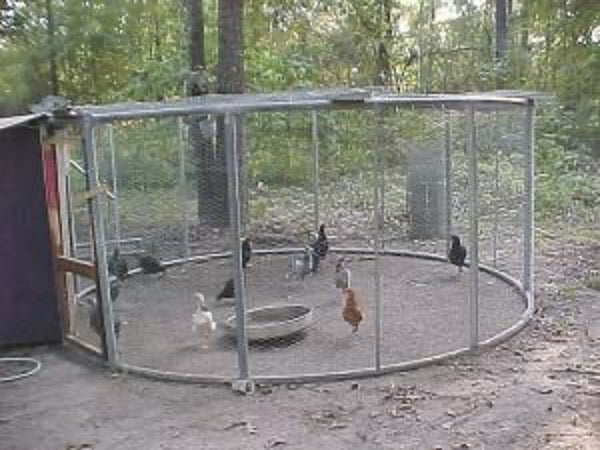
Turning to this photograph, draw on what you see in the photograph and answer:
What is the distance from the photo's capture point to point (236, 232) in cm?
518

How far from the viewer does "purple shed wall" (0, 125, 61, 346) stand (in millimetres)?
6258

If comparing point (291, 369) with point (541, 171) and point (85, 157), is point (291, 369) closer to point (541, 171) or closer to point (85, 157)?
A: point (85, 157)

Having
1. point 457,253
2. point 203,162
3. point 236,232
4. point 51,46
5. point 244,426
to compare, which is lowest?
point 244,426

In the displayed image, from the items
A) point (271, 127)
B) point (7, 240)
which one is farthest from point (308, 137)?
point (7, 240)

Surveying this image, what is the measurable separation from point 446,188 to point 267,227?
2.93 m

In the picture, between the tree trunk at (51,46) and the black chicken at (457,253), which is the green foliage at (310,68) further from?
the black chicken at (457,253)

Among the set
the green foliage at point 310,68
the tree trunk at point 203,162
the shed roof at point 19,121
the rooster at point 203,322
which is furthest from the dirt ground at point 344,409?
the green foliage at point 310,68

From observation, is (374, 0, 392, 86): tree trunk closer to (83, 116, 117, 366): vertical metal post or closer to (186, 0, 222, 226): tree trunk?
(186, 0, 222, 226): tree trunk

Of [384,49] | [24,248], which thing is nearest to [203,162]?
[24,248]

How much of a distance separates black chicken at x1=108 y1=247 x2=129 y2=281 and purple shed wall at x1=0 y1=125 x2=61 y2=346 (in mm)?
796

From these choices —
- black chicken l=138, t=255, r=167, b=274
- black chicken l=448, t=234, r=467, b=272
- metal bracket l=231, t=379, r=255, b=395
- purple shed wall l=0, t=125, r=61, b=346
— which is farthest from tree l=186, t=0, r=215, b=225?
metal bracket l=231, t=379, r=255, b=395

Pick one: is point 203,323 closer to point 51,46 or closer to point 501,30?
point 51,46

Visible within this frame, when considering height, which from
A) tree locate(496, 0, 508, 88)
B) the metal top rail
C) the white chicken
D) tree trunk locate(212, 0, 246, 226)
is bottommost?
the white chicken

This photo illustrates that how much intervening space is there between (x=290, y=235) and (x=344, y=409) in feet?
18.0
